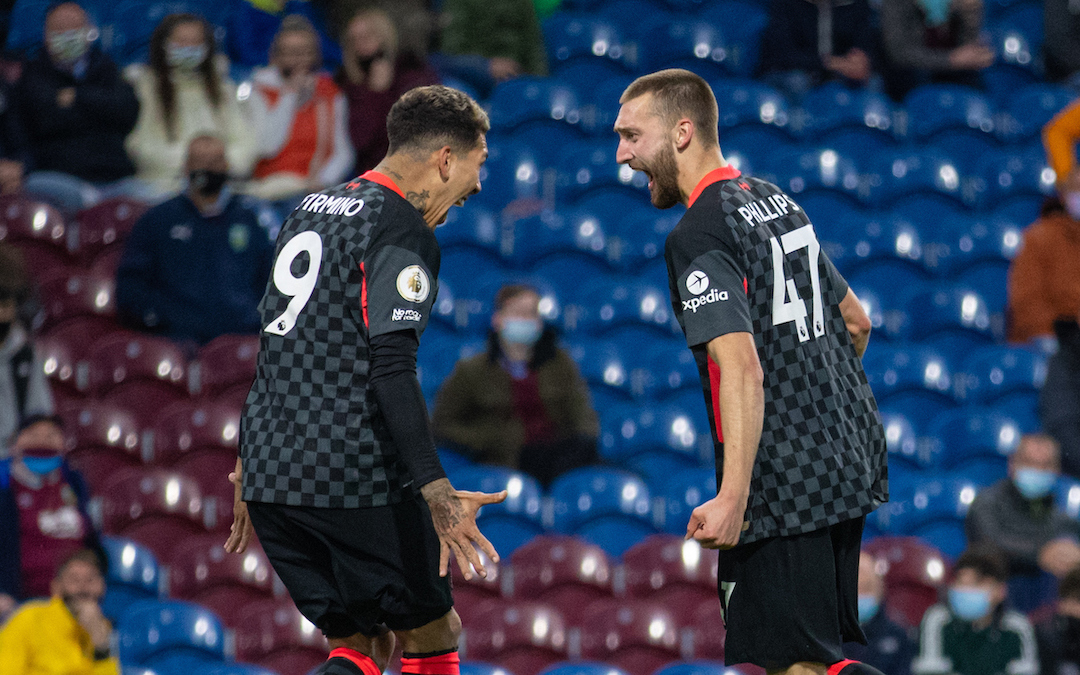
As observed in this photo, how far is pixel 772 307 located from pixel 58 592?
351 cm

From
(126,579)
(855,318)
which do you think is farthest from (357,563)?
(126,579)

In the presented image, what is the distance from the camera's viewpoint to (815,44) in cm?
922

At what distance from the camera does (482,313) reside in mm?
7152

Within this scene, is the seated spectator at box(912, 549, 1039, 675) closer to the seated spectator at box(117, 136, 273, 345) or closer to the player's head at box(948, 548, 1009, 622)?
the player's head at box(948, 548, 1009, 622)

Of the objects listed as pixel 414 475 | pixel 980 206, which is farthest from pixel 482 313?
pixel 414 475

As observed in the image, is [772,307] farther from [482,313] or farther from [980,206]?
[980,206]

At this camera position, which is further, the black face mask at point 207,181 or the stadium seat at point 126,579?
the black face mask at point 207,181

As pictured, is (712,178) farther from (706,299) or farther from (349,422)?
(349,422)

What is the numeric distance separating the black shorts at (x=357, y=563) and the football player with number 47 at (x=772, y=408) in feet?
2.48

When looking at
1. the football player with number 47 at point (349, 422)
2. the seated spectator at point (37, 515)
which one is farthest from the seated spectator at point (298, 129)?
the football player with number 47 at point (349, 422)

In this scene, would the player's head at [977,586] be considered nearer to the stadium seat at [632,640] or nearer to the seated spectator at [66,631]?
the stadium seat at [632,640]

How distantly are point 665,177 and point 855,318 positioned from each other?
0.65 meters

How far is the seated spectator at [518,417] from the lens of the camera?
6.34 metres

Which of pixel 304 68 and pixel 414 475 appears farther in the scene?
pixel 304 68
